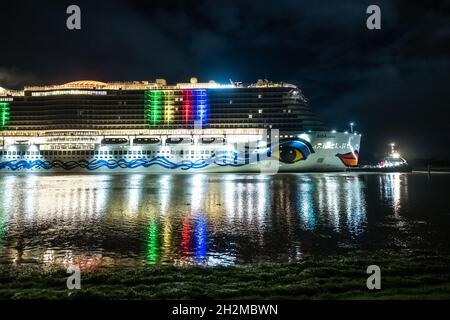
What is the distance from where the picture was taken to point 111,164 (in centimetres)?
6166

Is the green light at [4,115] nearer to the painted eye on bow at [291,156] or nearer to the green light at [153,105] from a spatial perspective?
the green light at [153,105]

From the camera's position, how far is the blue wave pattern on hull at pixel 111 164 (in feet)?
194

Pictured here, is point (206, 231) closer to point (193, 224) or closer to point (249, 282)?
point (193, 224)

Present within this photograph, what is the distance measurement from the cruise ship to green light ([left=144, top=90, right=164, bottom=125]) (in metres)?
0.18

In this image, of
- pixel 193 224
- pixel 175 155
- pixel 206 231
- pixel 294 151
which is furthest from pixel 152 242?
pixel 175 155

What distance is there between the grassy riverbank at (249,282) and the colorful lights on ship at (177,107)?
57.2 meters

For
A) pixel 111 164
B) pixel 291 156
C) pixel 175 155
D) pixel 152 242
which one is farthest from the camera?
pixel 111 164

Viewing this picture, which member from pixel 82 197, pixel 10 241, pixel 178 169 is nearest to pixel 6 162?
pixel 178 169

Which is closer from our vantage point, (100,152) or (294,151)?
(294,151)

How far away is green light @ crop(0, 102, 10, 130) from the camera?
227ft

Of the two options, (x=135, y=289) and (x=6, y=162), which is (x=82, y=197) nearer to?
(x=135, y=289)

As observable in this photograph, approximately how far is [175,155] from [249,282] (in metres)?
54.7

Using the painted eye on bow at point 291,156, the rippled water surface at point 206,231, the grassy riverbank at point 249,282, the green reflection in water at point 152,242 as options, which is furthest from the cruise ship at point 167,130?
the grassy riverbank at point 249,282
